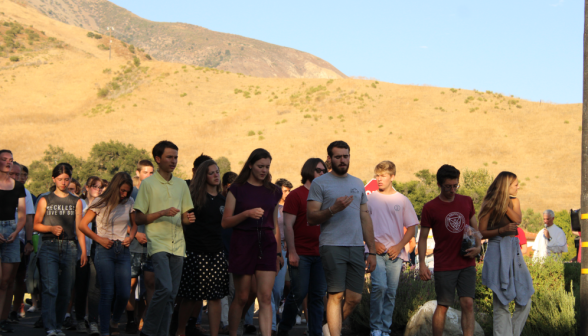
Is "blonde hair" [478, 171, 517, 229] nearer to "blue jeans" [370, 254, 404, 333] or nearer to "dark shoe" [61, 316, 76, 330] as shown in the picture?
"blue jeans" [370, 254, 404, 333]

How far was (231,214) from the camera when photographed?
655cm

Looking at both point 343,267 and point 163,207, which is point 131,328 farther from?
point 343,267

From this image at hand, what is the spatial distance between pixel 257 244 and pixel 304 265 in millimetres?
1034

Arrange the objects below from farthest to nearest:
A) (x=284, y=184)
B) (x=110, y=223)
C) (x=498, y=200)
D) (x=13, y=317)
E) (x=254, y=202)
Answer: (x=284, y=184), (x=13, y=317), (x=110, y=223), (x=498, y=200), (x=254, y=202)

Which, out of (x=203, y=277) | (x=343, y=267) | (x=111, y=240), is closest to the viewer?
(x=343, y=267)

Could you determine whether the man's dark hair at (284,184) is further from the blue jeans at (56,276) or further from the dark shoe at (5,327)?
the dark shoe at (5,327)

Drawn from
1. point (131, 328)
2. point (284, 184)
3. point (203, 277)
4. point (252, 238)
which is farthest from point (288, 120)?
point (252, 238)

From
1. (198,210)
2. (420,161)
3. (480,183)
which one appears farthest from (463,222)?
(420,161)

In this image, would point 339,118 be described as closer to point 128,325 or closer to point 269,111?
point 269,111

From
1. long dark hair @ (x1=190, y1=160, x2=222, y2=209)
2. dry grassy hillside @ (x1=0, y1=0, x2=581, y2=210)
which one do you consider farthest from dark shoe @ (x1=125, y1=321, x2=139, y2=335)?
dry grassy hillside @ (x1=0, y1=0, x2=581, y2=210)

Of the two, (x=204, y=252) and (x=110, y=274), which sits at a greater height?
(x=204, y=252)

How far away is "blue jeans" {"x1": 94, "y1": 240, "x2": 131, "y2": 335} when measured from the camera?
746 centimetres

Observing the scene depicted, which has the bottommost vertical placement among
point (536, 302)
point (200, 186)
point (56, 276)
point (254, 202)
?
point (536, 302)

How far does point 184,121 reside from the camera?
77812 mm
